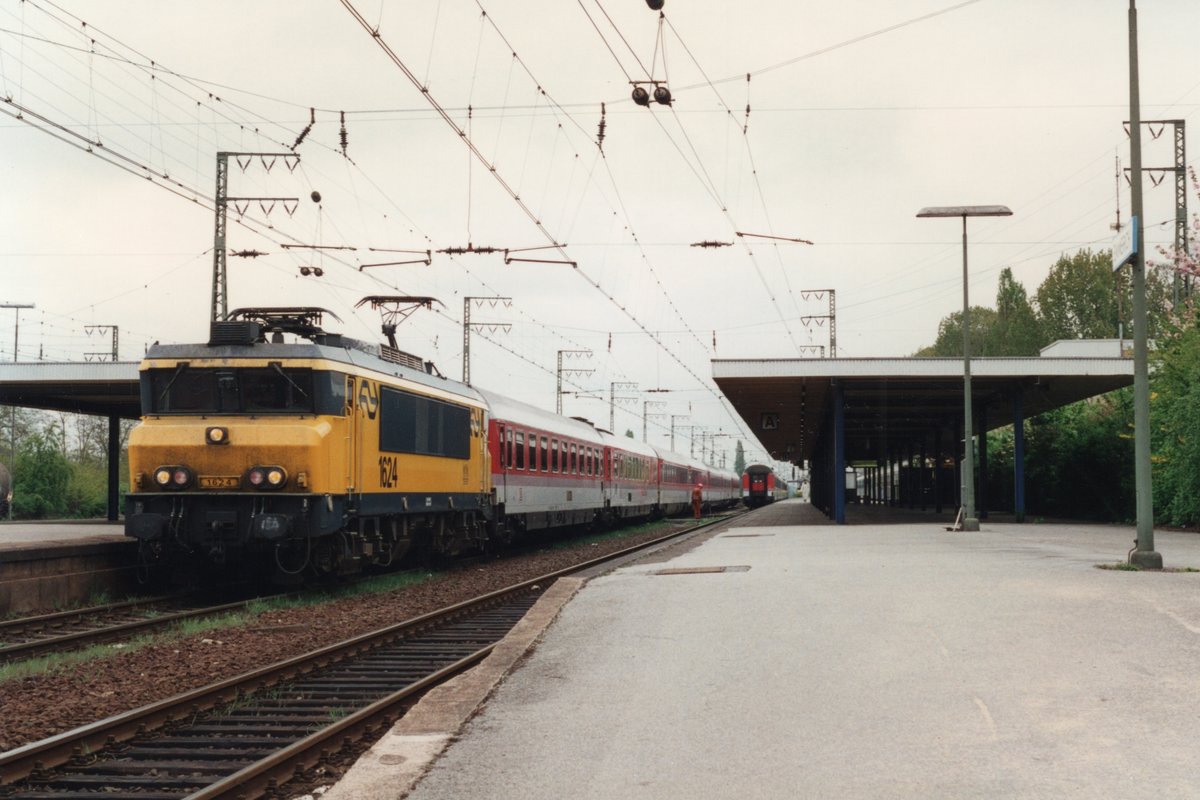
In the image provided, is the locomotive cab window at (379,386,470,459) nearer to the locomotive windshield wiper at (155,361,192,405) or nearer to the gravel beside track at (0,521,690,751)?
the gravel beside track at (0,521,690,751)

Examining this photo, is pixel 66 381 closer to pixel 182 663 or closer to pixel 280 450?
pixel 280 450

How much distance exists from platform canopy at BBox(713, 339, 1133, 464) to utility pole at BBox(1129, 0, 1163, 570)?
16.5 metres

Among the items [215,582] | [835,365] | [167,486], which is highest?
[835,365]

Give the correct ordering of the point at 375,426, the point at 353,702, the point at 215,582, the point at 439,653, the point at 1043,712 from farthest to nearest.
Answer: the point at 215,582 < the point at 375,426 < the point at 439,653 < the point at 353,702 < the point at 1043,712

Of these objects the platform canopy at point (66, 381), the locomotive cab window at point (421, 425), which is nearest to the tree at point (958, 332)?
the platform canopy at point (66, 381)

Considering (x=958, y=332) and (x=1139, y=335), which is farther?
(x=958, y=332)

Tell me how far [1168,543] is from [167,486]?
61.2ft

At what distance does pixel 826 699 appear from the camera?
7.71 metres

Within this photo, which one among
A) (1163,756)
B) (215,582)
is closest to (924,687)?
(1163,756)

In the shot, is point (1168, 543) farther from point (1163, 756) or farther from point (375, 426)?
point (1163, 756)

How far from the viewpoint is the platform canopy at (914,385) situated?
32531mm

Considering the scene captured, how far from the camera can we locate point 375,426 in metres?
16.5

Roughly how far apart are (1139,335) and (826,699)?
33.7ft

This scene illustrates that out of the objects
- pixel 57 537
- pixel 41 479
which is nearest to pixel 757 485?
pixel 41 479
